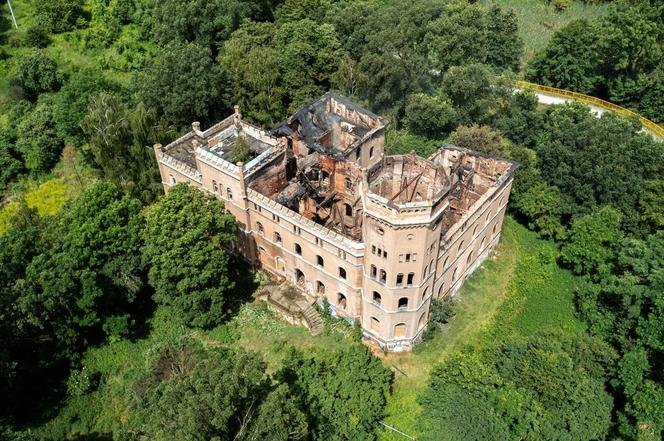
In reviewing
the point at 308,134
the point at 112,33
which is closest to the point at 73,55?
the point at 112,33

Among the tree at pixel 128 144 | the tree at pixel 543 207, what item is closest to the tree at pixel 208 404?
the tree at pixel 128 144

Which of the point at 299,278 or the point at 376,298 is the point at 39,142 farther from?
the point at 376,298

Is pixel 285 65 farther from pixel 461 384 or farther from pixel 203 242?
pixel 461 384

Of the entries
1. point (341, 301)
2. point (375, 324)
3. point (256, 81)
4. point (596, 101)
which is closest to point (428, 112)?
point (256, 81)

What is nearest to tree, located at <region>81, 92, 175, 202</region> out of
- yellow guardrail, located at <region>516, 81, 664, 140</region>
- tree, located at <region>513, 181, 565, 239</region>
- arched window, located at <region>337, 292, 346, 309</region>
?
arched window, located at <region>337, 292, 346, 309</region>

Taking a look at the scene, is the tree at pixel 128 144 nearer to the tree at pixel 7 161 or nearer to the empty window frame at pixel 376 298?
the tree at pixel 7 161
